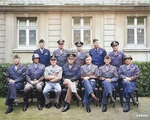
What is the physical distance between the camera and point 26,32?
32.1 feet

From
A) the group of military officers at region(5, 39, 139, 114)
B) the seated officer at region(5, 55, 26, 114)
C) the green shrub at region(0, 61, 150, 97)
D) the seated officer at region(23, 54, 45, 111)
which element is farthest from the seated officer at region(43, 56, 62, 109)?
the green shrub at region(0, 61, 150, 97)

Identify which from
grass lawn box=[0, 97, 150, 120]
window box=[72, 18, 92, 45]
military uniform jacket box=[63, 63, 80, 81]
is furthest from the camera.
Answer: window box=[72, 18, 92, 45]

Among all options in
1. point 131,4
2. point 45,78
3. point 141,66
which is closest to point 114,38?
point 131,4

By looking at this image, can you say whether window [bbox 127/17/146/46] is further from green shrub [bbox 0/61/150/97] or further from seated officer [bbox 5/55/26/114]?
seated officer [bbox 5/55/26/114]

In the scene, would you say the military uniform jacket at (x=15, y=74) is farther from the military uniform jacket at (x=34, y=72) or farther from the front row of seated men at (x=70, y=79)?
the military uniform jacket at (x=34, y=72)

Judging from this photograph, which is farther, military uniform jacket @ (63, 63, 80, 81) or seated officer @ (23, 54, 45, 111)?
military uniform jacket @ (63, 63, 80, 81)

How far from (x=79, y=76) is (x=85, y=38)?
5.07 m

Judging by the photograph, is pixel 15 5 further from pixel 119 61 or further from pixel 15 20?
pixel 119 61

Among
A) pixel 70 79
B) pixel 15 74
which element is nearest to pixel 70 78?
pixel 70 79

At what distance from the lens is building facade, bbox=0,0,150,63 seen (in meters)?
9.28

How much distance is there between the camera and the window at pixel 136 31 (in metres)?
9.75

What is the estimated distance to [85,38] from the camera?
32.2 feet

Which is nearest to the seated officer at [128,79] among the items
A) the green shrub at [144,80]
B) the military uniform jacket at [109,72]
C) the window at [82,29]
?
the military uniform jacket at [109,72]

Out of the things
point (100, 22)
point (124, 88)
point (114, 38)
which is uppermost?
point (100, 22)
